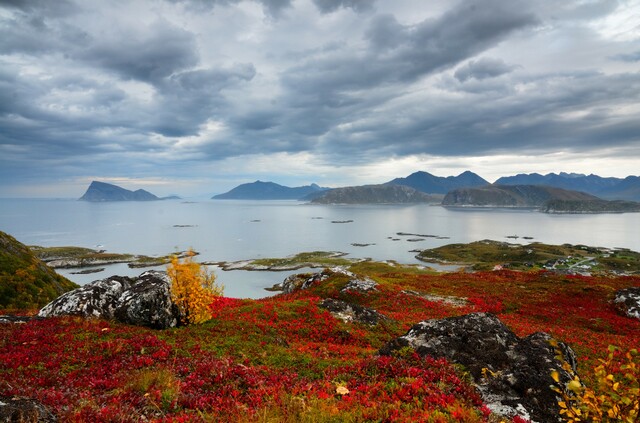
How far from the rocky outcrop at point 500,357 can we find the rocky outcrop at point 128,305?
14367 mm

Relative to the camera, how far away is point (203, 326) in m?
20.9

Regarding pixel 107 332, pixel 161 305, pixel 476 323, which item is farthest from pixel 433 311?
pixel 107 332

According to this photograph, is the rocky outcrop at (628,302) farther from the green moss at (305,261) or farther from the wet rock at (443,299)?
the green moss at (305,261)

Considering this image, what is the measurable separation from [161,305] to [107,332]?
344 cm

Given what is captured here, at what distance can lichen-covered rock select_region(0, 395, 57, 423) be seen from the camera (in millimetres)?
7492

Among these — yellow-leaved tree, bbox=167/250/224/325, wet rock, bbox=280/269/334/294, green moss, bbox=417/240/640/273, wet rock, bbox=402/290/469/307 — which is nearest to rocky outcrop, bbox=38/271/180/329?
yellow-leaved tree, bbox=167/250/224/325

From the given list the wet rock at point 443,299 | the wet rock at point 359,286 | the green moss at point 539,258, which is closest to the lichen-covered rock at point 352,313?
the wet rock at point 359,286

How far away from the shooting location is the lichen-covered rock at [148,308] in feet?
66.7

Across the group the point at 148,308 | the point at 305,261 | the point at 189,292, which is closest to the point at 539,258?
the point at 305,261

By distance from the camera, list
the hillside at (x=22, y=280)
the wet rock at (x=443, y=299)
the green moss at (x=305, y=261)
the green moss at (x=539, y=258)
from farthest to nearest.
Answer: the green moss at (x=305, y=261)
the green moss at (x=539, y=258)
the wet rock at (x=443, y=299)
the hillside at (x=22, y=280)

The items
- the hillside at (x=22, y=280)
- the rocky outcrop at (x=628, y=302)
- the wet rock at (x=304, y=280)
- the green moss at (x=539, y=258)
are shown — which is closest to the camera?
the hillside at (x=22, y=280)

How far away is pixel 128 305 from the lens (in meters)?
20.8

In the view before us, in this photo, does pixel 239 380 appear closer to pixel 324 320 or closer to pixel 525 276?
pixel 324 320

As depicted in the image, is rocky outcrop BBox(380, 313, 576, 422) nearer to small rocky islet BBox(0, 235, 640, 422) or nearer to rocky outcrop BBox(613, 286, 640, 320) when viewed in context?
small rocky islet BBox(0, 235, 640, 422)
